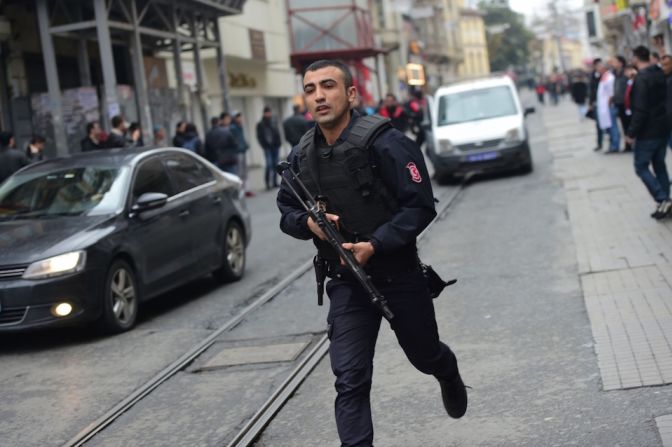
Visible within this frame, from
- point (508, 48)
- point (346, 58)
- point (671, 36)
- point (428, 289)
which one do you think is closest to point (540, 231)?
point (428, 289)

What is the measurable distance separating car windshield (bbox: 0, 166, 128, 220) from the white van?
1124 cm

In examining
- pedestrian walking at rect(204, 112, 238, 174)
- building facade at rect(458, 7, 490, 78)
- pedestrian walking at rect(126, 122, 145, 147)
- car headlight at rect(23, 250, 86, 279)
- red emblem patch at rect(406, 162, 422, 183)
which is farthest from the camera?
building facade at rect(458, 7, 490, 78)

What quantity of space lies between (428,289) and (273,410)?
1826mm

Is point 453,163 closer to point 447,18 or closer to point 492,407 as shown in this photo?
point 492,407

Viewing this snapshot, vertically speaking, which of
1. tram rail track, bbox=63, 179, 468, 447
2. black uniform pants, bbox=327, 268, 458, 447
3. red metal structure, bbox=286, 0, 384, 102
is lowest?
tram rail track, bbox=63, 179, 468, 447

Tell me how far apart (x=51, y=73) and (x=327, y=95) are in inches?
634

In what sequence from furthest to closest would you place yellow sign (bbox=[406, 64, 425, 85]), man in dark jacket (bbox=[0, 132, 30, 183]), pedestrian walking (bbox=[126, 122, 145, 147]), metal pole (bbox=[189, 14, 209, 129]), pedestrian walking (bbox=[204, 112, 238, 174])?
yellow sign (bbox=[406, 64, 425, 85]) < metal pole (bbox=[189, 14, 209, 129]) < pedestrian walking (bbox=[204, 112, 238, 174]) < pedestrian walking (bbox=[126, 122, 145, 147]) < man in dark jacket (bbox=[0, 132, 30, 183])

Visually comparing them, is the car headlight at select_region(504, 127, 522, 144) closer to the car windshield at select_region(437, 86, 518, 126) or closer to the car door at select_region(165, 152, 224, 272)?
the car windshield at select_region(437, 86, 518, 126)

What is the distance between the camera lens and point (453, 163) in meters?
20.7

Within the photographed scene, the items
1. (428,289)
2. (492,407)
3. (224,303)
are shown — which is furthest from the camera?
(224,303)

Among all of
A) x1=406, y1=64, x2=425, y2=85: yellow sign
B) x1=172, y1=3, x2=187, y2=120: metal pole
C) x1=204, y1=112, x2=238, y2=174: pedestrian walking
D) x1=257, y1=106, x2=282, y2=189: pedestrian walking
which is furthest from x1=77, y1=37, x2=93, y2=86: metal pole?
x1=406, y1=64, x2=425, y2=85: yellow sign

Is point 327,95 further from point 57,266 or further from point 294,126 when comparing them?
point 294,126

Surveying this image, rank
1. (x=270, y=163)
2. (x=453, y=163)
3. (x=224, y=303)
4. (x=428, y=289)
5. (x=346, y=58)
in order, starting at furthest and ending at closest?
(x=346, y=58)
(x=270, y=163)
(x=453, y=163)
(x=224, y=303)
(x=428, y=289)

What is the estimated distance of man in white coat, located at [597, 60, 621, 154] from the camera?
22538 mm
